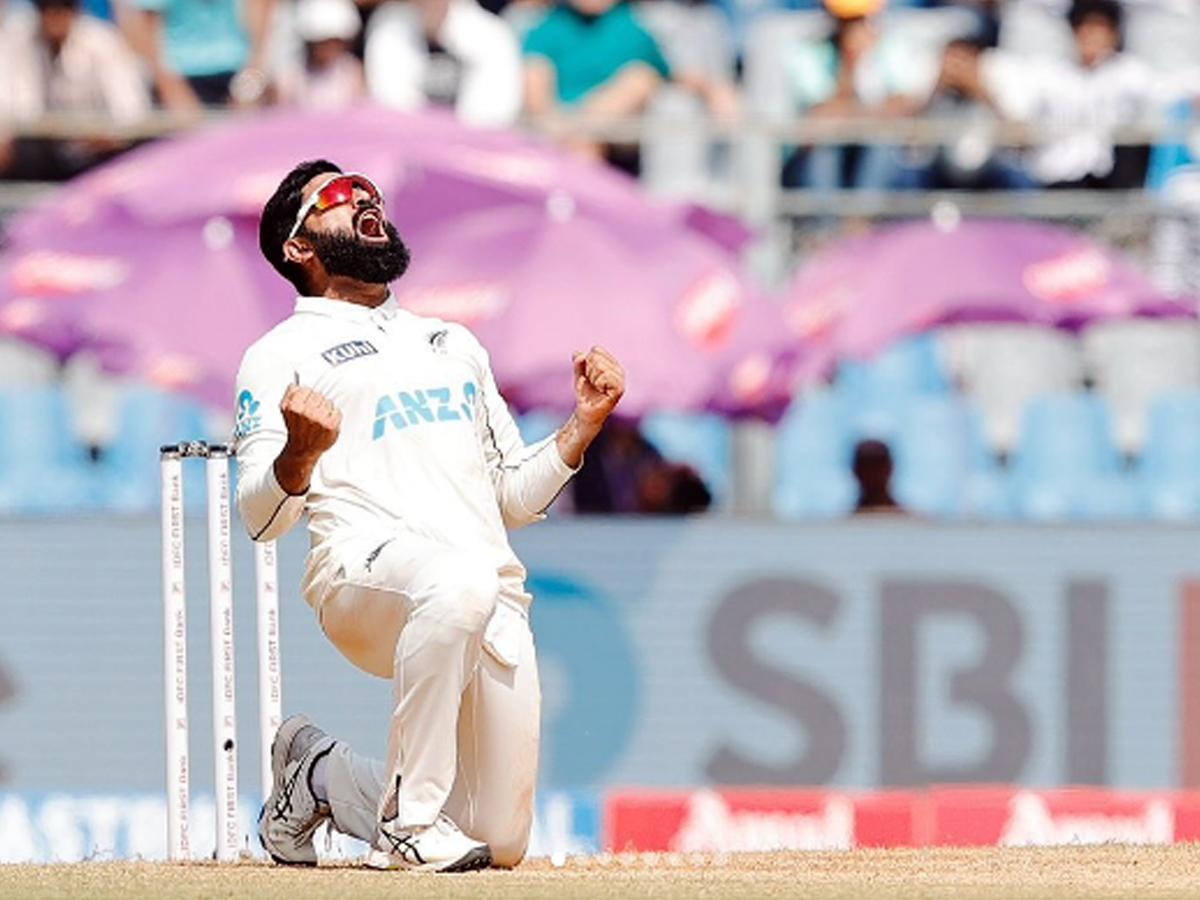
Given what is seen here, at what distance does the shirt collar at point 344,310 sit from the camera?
764 centimetres

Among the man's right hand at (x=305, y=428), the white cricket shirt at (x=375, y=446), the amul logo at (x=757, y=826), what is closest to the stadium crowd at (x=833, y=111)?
the amul logo at (x=757, y=826)

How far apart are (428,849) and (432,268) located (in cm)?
662

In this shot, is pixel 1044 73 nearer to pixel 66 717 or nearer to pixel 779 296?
pixel 779 296

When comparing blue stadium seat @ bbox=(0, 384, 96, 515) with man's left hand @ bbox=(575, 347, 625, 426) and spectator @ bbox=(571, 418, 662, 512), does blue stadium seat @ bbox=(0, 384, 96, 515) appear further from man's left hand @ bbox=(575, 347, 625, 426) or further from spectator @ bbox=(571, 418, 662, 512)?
man's left hand @ bbox=(575, 347, 625, 426)

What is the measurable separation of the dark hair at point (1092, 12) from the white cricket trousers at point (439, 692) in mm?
9307

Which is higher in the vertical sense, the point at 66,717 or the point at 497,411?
the point at 497,411

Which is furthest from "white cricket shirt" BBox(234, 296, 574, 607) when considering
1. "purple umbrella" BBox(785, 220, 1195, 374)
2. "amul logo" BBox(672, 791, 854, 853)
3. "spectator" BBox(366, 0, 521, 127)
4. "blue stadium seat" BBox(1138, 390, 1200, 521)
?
"spectator" BBox(366, 0, 521, 127)

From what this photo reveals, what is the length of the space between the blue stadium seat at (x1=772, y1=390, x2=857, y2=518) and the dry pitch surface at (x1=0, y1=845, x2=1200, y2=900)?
577cm

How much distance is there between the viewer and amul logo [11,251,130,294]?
44.4ft

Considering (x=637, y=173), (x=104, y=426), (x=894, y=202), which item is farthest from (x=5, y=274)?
(x=894, y=202)

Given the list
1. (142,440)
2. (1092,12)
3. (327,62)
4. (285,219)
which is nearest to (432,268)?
(142,440)

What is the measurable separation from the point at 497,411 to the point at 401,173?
6313 mm

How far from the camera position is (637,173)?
50.4 feet

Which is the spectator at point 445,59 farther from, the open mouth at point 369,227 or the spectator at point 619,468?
the open mouth at point 369,227
